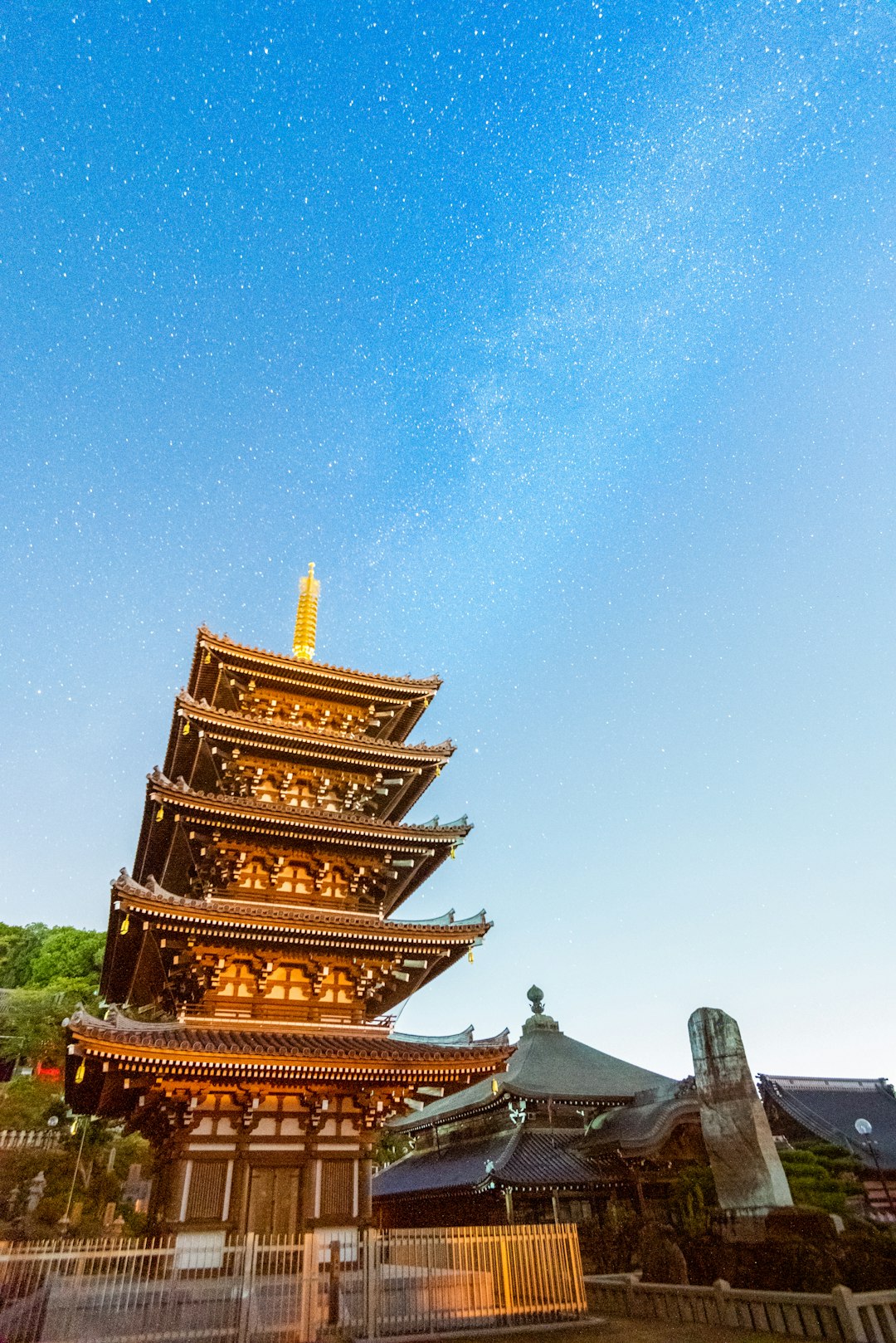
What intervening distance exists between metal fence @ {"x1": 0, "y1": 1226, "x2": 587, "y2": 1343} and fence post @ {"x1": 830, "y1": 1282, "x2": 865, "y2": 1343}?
4767 millimetres

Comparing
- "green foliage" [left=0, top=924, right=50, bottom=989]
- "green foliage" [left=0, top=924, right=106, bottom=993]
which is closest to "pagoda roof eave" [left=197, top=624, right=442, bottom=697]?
"green foliage" [left=0, top=924, right=106, bottom=993]

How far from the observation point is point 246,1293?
12.2 meters

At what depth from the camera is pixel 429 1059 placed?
17.0m

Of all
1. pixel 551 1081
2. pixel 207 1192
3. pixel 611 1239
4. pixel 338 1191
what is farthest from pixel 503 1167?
pixel 207 1192

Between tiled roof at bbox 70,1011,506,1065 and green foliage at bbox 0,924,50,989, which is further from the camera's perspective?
green foliage at bbox 0,924,50,989

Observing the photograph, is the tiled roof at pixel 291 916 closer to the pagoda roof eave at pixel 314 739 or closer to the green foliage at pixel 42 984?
the pagoda roof eave at pixel 314 739

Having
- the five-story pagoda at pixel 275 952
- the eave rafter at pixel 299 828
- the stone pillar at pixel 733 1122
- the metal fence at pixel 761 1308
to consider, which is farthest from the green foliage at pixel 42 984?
the stone pillar at pixel 733 1122

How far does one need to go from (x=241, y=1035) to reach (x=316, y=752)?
26.2ft

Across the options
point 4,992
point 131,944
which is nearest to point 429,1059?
point 131,944

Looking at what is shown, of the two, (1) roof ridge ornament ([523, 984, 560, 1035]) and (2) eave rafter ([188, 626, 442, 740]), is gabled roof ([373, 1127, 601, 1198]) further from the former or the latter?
(2) eave rafter ([188, 626, 442, 740])

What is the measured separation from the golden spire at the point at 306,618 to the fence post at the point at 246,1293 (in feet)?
57.7

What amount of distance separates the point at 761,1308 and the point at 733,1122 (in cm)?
629

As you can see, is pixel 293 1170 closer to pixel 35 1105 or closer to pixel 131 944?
pixel 131 944

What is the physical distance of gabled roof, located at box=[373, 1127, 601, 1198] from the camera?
74.8ft
